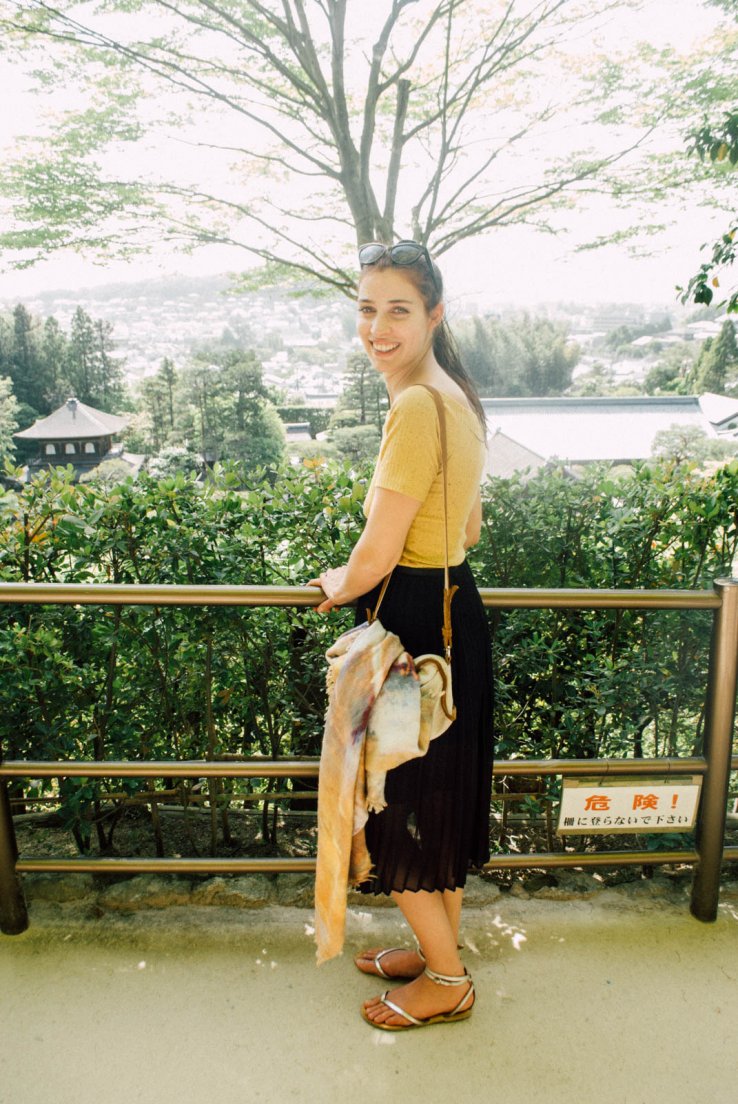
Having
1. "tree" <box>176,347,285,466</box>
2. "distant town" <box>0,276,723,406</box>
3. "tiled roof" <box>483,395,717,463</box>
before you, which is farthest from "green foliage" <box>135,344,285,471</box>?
"tiled roof" <box>483,395,717,463</box>

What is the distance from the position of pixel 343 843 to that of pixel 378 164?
9044 mm

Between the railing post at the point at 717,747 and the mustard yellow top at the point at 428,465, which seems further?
the railing post at the point at 717,747

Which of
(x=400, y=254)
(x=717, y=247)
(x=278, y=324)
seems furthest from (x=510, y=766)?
(x=278, y=324)

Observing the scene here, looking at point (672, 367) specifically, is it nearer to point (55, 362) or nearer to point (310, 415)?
point (310, 415)

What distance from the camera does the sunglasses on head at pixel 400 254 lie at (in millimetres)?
1372

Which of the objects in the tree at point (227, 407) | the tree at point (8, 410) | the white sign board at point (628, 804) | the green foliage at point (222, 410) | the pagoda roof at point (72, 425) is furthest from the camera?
the pagoda roof at point (72, 425)

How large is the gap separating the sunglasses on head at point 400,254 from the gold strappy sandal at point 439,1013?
1466mm

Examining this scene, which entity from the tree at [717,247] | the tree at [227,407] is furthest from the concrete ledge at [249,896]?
the tree at [227,407]

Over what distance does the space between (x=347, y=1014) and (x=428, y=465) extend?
127 centimetres

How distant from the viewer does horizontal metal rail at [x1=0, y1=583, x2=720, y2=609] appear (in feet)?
5.31

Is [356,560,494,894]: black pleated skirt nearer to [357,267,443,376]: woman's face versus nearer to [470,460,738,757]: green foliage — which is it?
[357,267,443,376]: woman's face

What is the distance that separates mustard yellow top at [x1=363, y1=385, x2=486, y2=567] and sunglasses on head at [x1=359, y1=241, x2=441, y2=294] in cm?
26

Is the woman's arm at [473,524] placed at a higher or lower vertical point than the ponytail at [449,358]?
lower

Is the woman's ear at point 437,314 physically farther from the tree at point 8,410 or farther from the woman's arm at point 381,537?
the tree at point 8,410
